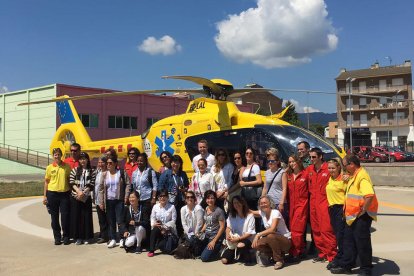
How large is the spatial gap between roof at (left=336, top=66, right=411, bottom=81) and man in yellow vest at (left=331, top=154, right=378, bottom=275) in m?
63.1

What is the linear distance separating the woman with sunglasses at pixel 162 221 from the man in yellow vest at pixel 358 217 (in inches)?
103

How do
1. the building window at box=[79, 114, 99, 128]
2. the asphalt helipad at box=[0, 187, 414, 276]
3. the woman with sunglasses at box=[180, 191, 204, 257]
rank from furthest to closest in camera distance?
the building window at box=[79, 114, 99, 128], the woman with sunglasses at box=[180, 191, 204, 257], the asphalt helipad at box=[0, 187, 414, 276]

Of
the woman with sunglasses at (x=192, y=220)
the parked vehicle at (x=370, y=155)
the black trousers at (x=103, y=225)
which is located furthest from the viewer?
the parked vehicle at (x=370, y=155)

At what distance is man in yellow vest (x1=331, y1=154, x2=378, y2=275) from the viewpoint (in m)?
4.86

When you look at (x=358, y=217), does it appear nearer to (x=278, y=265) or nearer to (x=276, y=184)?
(x=278, y=265)

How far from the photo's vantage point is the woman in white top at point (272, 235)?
551 centimetres

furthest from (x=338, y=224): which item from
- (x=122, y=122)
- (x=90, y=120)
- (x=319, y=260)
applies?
(x=122, y=122)

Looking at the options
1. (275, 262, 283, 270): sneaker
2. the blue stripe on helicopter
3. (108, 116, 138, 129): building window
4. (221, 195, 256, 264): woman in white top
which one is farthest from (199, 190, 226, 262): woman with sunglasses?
(108, 116, 138, 129): building window

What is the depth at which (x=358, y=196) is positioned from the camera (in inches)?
195

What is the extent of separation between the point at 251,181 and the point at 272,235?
1031 millimetres

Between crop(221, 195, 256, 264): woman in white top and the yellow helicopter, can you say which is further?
the yellow helicopter

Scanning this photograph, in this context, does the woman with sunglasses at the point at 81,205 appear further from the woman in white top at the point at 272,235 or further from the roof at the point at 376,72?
the roof at the point at 376,72

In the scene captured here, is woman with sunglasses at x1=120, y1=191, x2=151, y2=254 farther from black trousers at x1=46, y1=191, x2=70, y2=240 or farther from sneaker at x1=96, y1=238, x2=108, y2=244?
black trousers at x1=46, y1=191, x2=70, y2=240

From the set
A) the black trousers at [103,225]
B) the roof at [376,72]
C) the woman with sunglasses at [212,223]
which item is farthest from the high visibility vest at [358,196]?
the roof at [376,72]
